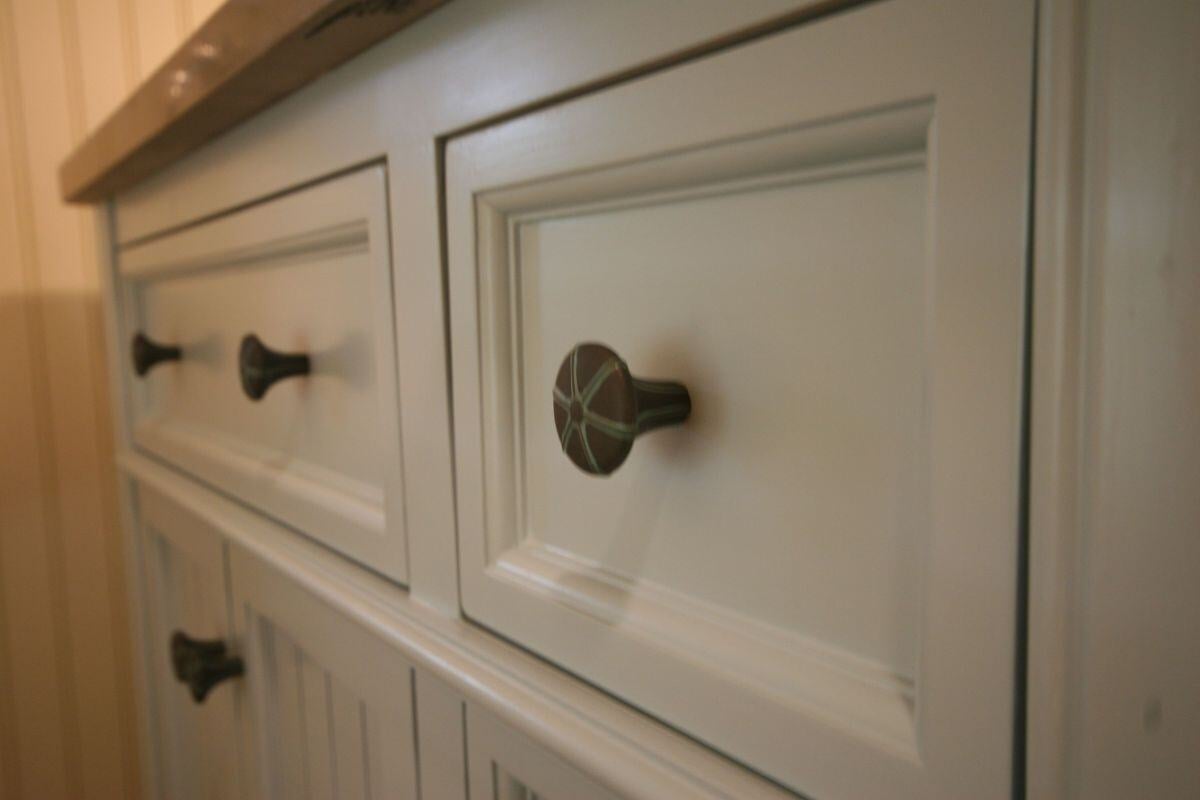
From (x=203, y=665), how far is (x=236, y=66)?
1.39 ft

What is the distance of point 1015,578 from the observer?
0.17m

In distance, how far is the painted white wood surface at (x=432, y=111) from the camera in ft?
0.77

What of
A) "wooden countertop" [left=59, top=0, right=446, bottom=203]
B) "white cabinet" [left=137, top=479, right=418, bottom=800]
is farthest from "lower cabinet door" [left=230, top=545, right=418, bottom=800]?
"wooden countertop" [left=59, top=0, right=446, bottom=203]

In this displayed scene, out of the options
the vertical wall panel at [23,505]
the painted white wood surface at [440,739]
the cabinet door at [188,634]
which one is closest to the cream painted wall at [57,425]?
the vertical wall panel at [23,505]

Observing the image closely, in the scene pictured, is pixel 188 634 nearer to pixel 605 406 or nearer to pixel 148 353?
pixel 148 353

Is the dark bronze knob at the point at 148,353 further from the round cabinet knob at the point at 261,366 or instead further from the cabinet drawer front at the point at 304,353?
the round cabinet knob at the point at 261,366

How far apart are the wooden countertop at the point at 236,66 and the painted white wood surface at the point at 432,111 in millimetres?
12

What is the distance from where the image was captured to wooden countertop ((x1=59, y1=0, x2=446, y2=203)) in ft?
1.03

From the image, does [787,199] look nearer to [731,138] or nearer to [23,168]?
[731,138]

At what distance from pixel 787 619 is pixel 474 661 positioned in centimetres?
15

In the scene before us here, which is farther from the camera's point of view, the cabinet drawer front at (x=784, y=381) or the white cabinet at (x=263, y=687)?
the white cabinet at (x=263, y=687)

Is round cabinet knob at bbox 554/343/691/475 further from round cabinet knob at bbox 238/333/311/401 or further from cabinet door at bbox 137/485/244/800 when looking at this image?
cabinet door at bbox 137/485/244/800

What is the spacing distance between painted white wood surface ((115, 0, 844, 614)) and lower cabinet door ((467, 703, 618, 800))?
55 mm

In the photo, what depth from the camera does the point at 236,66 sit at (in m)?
0.37
